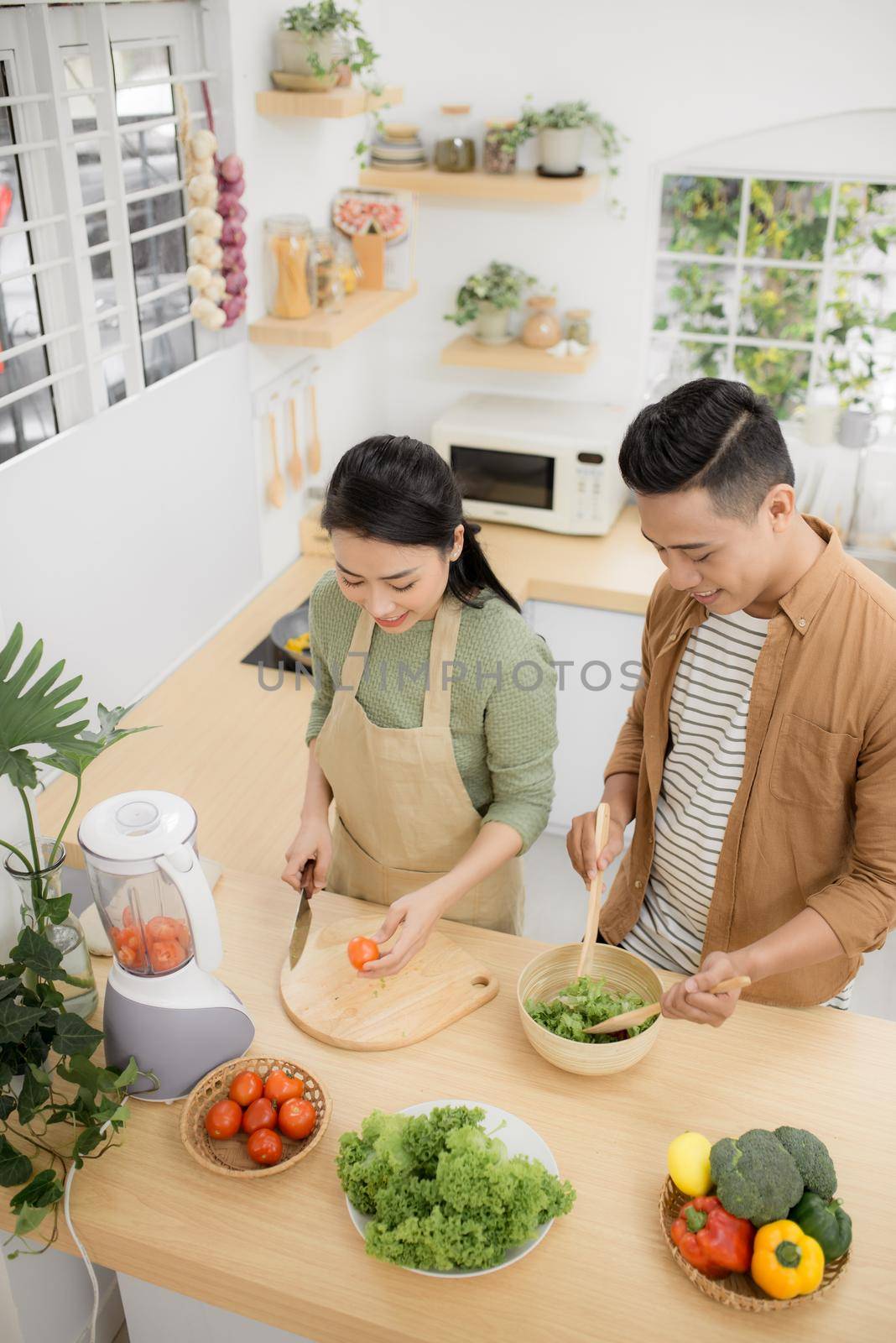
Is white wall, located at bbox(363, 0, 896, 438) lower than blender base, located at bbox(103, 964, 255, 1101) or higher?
higher

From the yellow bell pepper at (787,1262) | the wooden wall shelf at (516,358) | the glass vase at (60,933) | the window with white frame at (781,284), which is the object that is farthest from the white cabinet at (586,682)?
the yellow bell pepper at (787,1262)

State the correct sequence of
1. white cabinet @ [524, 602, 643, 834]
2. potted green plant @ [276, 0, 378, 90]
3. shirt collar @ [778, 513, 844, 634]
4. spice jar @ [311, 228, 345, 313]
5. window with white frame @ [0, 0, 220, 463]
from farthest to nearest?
1. white cabinet @ [524, 602, 643, 834]
2. spice jar @ [311, 228, 345, 313]
3. potted green plant @ [276, 0, 378, 90]
4. window with white frame @ [0, 0, 220, 463]
5. shirt collar @ [778, 513, 844, 634]

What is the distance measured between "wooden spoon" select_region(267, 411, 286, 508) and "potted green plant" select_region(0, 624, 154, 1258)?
5.39 feet

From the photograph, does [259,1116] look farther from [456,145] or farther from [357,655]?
[456,145]

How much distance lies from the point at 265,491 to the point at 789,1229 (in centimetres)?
220

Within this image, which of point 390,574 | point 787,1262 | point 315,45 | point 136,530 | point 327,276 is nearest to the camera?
point 787,1262

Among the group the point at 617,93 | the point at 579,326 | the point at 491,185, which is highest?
the point at 617,93

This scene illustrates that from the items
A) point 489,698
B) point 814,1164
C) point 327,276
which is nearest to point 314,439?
point 327,276

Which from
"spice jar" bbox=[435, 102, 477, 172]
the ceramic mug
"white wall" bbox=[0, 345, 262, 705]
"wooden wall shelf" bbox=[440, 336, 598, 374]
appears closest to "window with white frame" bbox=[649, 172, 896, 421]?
the ceramic mug

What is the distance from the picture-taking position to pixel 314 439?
10.1 ft

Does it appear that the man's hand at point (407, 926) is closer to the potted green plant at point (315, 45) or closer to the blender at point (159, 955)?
the blender at point (159, 955)

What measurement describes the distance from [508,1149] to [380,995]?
295mm

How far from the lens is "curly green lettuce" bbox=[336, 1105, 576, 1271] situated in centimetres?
111

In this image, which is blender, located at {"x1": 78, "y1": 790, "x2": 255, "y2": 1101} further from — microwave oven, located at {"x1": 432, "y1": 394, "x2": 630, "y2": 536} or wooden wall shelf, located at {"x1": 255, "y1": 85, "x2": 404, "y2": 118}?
microwave oven, located at {"x1": 432, "y1": 394, "x2": 630, "y2": 536}
